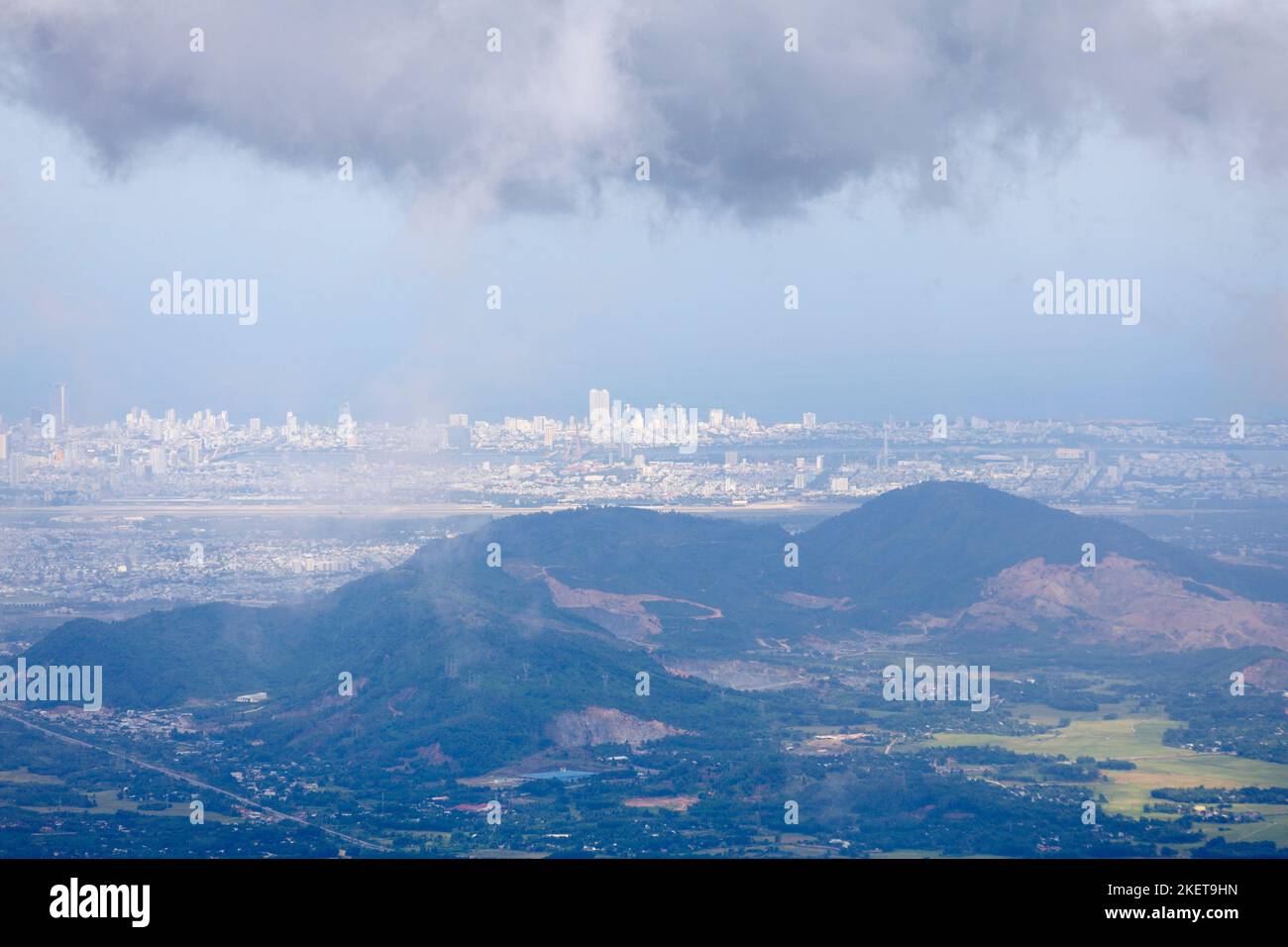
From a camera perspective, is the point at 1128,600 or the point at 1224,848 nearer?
the point at 1224,848

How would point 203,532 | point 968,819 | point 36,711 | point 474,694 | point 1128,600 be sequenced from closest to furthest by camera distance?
point 968,819, point 474,694, point 36,711, point 1128,600, point 203,532

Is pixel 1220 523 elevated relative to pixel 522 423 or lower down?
lower down
